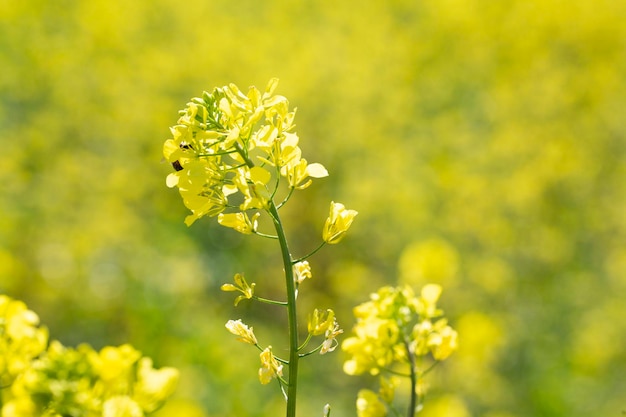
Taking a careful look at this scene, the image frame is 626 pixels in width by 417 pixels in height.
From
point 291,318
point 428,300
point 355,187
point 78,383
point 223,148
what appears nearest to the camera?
point 291,318

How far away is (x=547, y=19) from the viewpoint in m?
8.72

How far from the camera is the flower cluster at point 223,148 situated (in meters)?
1.09

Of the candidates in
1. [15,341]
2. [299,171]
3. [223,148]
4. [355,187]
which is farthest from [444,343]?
[355,187]

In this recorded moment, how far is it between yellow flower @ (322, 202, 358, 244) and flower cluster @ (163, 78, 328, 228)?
7cm

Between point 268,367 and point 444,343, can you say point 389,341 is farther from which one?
point 268,367

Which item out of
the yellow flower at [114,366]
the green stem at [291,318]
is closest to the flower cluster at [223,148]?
the green stem at [291,318]

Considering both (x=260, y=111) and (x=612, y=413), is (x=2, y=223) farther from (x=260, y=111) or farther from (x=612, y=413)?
(x=260, y=111)

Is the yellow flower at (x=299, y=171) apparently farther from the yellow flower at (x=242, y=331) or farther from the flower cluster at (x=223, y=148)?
the yellow flower at (x=242, y=331)

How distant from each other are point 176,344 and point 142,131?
3771mm

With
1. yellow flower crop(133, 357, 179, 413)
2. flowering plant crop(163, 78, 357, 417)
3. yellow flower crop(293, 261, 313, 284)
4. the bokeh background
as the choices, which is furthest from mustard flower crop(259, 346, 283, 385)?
the bokeh background

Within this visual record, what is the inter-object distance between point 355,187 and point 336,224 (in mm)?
5299

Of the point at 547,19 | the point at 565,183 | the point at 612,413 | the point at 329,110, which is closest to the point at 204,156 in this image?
the point at 612,413

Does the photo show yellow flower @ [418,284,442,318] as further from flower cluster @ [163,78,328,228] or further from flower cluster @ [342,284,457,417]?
flower cluster @ [163,78,328,228]

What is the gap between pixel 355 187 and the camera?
645 cm
